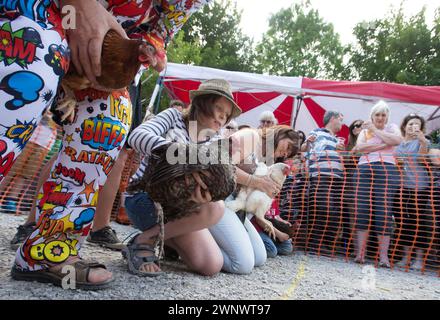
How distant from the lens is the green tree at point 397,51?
1706 cm

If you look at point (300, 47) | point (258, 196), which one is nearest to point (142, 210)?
point (258, 196)

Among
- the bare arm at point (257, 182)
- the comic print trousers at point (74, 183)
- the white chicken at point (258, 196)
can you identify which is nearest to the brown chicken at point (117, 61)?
the comic print trousers at point (74, 183)

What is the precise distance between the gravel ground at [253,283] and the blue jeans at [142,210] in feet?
0.78

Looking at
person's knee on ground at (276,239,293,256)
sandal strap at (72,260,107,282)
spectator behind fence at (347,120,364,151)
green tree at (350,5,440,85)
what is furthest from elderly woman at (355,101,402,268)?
green tree at (350,5,440,85)

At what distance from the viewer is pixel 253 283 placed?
2.12 metres

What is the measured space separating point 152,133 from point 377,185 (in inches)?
105

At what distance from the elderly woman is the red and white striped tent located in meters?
1.50

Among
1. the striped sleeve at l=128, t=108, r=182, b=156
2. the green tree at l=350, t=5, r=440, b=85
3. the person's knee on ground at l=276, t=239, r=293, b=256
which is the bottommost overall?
the person's knee on ground at l=276, t=239, r=293, b=256

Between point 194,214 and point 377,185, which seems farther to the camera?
point 377,185

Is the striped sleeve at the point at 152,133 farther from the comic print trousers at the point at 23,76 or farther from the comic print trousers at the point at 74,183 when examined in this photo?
the comic print trousers at the point at 23,76

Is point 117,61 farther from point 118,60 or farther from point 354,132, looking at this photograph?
point 354,132

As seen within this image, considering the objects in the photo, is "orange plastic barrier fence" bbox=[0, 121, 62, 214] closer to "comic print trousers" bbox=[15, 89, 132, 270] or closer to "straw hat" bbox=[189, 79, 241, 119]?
"straw hat" bbox=[189, 79, 241, 119]

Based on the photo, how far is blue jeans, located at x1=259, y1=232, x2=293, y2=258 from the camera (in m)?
3.21
